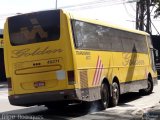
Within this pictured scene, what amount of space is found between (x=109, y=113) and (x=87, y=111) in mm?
1083

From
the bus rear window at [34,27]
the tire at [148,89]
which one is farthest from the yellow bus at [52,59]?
the tire at [148,89]

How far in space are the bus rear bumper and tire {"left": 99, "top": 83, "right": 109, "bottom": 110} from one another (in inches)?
92.1

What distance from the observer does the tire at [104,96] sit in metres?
16.6

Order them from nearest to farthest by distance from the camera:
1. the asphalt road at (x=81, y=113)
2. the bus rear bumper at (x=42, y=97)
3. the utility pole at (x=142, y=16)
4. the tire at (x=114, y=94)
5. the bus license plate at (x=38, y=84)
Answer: the bus rear bumper at (x=42, y=97) < the asphalt road at (x=81, y=113) < the bus license plate at (x=38, y=84) < the tire at (x=114, y=94) < the utility pole at (x=142, y=16)

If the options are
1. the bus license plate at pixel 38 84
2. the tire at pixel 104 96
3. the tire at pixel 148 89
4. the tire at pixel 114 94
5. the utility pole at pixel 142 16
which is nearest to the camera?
the bus license plate at pixel 38 84

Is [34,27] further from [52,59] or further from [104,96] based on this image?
[104,96]

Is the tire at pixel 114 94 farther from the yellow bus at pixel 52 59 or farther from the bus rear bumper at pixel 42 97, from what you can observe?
the bus rear bumper at pixel 42 97

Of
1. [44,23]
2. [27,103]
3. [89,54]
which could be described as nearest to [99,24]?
[89,54]

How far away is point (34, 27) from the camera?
49.2 feet

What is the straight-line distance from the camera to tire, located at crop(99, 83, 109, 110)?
16625mm

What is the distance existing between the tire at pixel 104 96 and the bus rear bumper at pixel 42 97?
2.34 m

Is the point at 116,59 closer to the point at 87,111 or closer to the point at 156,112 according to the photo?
the point at 87,111

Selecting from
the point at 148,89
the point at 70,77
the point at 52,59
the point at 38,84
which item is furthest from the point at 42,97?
the point at 148,89

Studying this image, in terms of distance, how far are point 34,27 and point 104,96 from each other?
3.60 m
